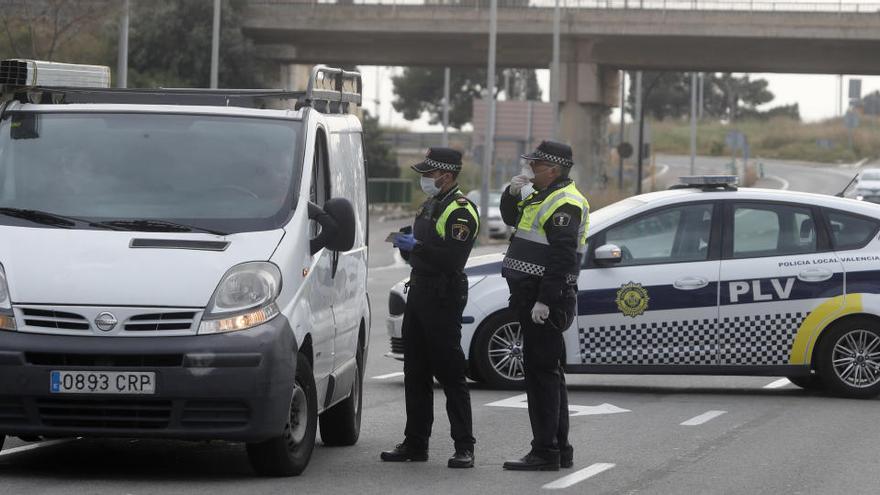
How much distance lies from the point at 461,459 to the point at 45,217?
98.8 inches

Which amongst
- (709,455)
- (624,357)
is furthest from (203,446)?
(624,357)

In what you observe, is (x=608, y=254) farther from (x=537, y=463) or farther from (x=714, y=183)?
(x=537, y=463)

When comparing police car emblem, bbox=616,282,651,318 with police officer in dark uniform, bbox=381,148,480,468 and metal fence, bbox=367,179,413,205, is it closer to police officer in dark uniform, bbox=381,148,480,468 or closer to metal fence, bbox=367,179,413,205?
police officer in dark uniform, bbox=381,148,480,468

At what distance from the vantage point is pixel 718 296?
12.7 meters

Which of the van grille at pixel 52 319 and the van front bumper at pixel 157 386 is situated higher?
the van grille at pixel 52 319

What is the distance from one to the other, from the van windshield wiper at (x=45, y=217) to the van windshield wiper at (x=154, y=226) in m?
0.06

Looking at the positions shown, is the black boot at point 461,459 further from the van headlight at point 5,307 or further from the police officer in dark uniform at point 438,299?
the van headlight at point 5,307

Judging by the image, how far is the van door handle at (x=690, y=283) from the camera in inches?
499

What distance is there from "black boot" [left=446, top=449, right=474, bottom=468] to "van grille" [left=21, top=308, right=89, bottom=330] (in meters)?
2.28

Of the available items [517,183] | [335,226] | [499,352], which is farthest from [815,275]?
[335,226]

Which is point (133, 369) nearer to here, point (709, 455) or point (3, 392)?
point (3, 392)

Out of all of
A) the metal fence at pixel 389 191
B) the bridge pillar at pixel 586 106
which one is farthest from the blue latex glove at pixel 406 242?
the bridge pillar at pixel 586 106

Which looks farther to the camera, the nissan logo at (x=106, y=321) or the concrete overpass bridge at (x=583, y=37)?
the concrete overpass bridge at (x=583, y=37)

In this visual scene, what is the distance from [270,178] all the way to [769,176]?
272 feet
